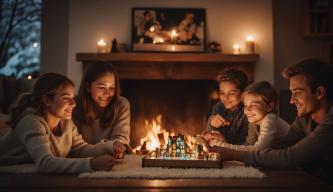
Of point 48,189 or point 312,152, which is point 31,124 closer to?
point 48,189

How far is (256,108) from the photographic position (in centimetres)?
177

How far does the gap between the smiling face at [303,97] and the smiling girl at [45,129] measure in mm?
845

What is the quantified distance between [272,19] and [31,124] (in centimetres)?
315

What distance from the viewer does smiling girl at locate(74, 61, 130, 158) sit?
1932mm

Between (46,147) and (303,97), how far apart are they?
110 centimetres

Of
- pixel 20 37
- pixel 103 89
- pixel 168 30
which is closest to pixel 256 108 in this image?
pixel 103 89

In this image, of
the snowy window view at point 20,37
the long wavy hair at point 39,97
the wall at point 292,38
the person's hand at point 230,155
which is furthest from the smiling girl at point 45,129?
the snowy window view at point 20,37

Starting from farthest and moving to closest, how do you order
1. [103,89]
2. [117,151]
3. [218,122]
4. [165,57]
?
[165,57]
[218,122]
[103,89]
[117,151]

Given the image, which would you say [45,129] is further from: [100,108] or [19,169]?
[100,108]

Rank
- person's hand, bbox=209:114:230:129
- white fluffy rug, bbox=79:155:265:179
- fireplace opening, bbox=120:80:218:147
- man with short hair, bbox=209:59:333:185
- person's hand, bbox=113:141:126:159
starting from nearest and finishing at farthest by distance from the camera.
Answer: white fluffy rug, bbox=79:155:265:179, man with short hair, bbox=209:59:333:185, person's hand, bbox=113:141:126:159, person's hand, bbox=209:114:230:129, fireplace opening, bbox=120:80:218:147

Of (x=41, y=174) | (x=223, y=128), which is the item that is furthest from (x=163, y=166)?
(x=223, y=128)

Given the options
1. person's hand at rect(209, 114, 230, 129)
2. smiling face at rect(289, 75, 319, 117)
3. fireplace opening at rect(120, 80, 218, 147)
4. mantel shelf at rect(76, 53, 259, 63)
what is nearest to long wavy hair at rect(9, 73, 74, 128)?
person's hand at rect(209, 114, 230, 129)

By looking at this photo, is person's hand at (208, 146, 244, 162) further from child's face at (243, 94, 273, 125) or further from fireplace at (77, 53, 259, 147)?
fireplace at (77, 53, 259, 147)

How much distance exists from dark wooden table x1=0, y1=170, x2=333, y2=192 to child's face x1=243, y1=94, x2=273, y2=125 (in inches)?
22.1
